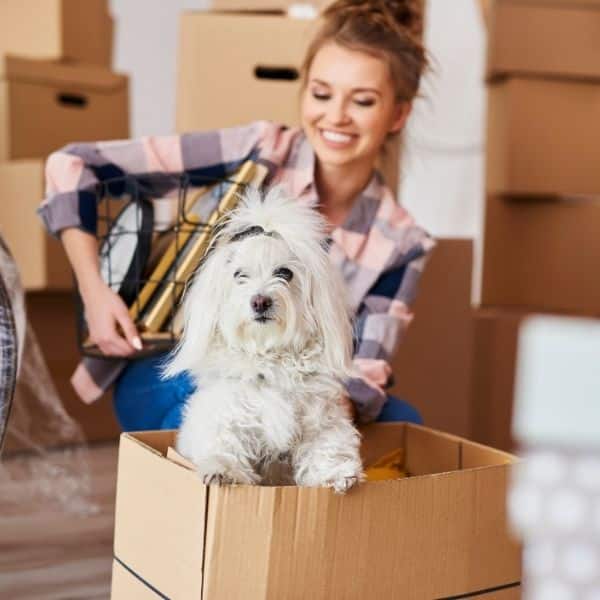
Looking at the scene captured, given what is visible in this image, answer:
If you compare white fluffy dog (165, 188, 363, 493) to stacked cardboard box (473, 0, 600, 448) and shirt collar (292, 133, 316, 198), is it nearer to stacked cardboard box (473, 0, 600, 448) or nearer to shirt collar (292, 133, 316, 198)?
shirt collar (292, 133, 316, 198)

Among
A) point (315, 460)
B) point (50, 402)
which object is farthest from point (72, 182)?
point (315, 460)

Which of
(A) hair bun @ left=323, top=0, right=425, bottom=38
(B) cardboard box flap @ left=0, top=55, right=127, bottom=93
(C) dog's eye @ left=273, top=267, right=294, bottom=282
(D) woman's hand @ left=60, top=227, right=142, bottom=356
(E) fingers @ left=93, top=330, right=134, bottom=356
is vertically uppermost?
(A) hair bun @ left=323, top=0, right=425, bottom=38

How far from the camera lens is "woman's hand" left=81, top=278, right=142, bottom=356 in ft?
4.13

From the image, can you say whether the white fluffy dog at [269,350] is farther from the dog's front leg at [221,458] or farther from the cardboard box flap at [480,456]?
the cardboard box flap at [480,456]

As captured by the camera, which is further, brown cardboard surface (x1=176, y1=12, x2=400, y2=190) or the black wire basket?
brown cardboard surface (x1=176, y1=12, x2=400, y2=190)

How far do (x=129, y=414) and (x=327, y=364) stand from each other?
55 cm

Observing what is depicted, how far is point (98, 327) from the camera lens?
49.8 inches

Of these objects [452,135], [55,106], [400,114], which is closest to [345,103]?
[400,114]

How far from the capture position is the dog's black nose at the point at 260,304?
89 cm

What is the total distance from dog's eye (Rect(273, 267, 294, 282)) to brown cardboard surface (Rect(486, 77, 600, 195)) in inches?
52.6

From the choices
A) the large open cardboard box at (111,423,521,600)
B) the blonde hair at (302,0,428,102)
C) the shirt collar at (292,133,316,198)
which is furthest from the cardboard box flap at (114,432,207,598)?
the blonde hair at (302,0,428,102)

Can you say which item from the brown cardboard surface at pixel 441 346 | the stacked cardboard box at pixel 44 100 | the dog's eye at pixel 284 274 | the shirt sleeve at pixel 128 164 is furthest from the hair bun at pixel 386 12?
the stacked cardboard box at pixel 44 100

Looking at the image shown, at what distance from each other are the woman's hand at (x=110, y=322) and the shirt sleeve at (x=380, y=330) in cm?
30

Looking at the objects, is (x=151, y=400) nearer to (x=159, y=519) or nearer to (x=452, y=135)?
(x=159, y=519)
